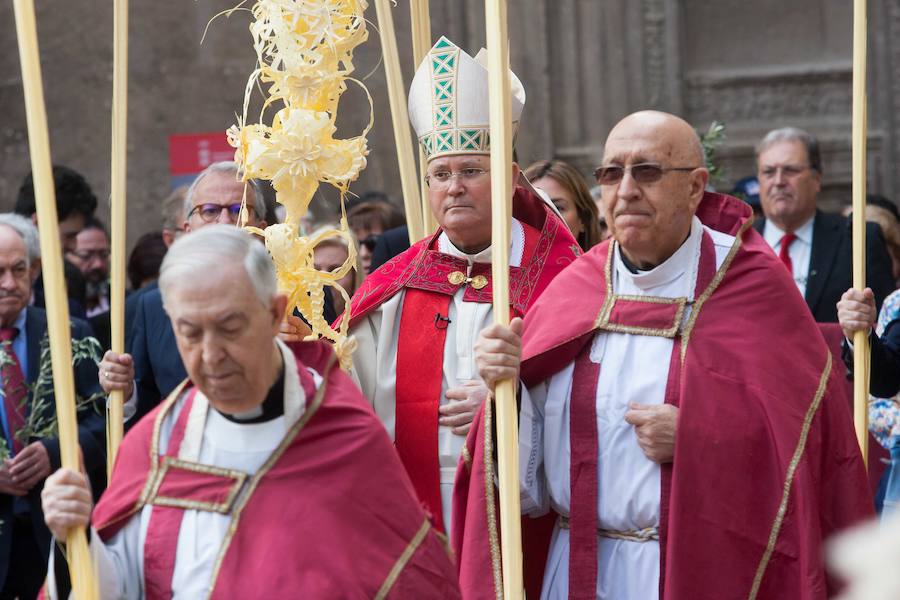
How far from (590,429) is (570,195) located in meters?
1.93

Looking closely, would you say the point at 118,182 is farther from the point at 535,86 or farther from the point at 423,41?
the point at 535,86

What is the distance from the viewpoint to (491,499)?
4023mm

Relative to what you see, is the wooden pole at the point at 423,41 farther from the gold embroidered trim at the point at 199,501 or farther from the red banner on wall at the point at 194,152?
the red banner on wall at the point at 194,152

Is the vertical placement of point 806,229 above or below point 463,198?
below

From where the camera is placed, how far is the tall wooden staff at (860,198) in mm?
4312

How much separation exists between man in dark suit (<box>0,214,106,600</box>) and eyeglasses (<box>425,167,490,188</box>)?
1.40 m

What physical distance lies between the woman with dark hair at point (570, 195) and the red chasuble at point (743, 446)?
1.60 metres

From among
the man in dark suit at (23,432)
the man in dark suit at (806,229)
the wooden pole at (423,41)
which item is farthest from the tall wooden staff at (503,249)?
the man in dark suit at (806,229)

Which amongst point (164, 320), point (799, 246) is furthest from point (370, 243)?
point (164, 320)

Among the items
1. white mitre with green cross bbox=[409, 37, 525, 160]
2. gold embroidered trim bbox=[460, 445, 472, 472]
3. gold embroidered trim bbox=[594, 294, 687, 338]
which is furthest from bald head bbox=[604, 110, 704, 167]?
gold embroidered trim bbox=[460, 445, 472, 472]

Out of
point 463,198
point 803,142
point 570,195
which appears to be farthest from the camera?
point 803,142

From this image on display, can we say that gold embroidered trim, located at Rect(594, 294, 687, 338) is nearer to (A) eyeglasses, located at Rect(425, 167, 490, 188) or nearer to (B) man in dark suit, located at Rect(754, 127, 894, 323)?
(A) eyeglasses, located at Rect(425, 167, 490, 188)

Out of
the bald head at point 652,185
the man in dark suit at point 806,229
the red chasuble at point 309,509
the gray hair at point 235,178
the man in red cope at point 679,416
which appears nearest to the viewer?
the red chasuble at point 309,509

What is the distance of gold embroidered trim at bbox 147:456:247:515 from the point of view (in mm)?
3061
